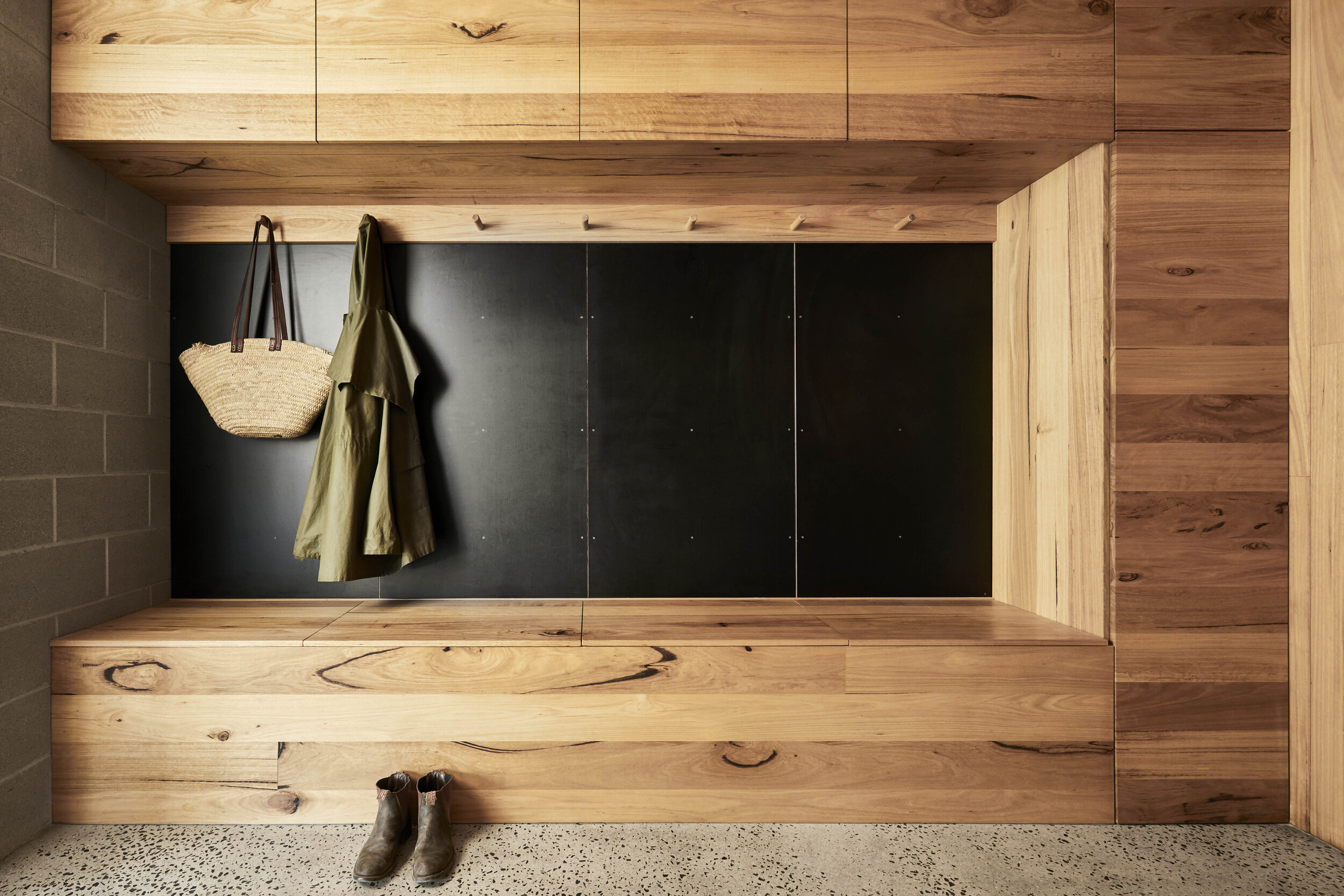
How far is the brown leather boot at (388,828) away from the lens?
1408 millimetres

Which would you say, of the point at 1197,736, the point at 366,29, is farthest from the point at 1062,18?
the point at 1197,736

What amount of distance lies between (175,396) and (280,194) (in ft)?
2.24

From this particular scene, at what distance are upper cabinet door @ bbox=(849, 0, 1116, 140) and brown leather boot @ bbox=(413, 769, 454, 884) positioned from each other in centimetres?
179

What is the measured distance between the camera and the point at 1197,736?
1.60m

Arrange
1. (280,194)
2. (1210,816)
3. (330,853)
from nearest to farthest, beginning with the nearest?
(330,853) < (1210,816) < (280,194)

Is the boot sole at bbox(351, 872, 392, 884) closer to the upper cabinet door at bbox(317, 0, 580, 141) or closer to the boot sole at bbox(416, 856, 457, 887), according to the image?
the boot sole at bbox(416, 856, 457, 887)

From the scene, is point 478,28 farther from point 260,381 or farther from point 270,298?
point 260,381

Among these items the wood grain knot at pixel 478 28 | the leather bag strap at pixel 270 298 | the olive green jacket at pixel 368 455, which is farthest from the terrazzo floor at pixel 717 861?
the wood grain knot at pixel 478 28

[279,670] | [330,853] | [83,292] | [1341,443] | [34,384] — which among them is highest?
[83,292]

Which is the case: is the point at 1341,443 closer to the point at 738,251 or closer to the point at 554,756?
the point at 738,251

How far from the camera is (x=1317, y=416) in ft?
5.12

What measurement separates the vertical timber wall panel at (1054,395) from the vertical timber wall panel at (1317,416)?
0.44m

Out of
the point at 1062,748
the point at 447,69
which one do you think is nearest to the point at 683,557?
the point at 1062,748

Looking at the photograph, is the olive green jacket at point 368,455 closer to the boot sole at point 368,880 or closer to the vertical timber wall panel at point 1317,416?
the boot sole at point 368,880
